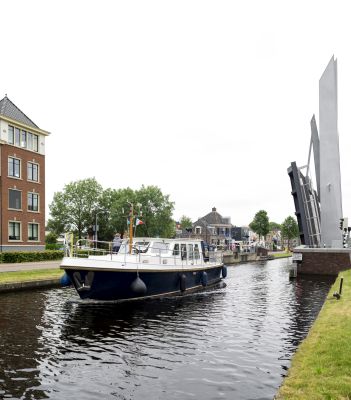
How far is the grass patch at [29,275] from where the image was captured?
80.1ft

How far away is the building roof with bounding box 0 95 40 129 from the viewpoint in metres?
45.4

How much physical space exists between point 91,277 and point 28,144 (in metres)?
33.4

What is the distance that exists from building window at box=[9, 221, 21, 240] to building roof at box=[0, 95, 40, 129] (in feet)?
36.5

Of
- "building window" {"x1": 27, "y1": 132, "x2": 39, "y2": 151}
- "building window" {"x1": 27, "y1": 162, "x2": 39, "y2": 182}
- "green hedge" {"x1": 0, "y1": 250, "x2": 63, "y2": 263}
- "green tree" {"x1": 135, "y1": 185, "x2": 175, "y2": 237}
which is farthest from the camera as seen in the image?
"green tree" {"x1": 135, "y1": 185, "x2": 175, "y2": 237}

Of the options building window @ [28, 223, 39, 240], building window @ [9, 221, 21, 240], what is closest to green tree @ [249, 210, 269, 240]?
building window @ [28, 223, 39, 240]

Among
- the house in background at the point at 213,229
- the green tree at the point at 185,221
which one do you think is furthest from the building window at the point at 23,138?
the green tree at the point at 185,221

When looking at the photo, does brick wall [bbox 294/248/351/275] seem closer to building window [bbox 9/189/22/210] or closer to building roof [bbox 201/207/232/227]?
building window [bbox 9/189/22/210]

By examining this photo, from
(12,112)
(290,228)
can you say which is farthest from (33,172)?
(290,228)

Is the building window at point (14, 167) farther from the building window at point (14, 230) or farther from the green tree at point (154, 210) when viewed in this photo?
the green tree at point (154, 210)

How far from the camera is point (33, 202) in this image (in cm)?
4831

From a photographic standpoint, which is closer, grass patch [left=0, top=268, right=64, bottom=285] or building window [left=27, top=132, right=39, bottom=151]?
grass patch [left=0, top=268, right=64, bottom=285]

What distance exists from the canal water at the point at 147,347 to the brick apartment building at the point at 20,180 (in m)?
25.3

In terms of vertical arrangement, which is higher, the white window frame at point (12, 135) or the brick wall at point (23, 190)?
the white window frame at point (12, 135)

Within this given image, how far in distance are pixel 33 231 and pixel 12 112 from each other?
530 inches
